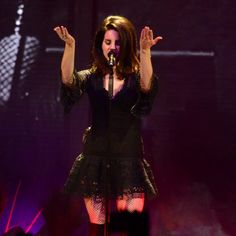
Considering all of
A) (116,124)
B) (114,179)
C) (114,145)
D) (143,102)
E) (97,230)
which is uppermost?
(143,102)

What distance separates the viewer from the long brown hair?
8.52 feet

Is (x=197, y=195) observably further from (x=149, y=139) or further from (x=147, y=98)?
(x=147, y=98)

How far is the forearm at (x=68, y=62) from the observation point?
2539 millimetres

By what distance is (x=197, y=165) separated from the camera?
3.72m

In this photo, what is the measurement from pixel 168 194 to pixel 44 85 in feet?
4.38

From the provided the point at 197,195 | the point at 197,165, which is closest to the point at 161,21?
the point at 197,165

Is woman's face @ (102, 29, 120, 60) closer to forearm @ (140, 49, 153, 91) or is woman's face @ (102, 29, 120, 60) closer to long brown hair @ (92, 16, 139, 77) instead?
long brown hair @ (92, 16, 139, 77)

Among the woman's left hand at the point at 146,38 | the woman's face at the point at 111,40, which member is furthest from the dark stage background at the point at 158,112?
the woman's left hand at the point at 146,38

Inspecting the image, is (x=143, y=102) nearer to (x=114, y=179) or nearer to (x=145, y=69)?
(x=145, y=69)

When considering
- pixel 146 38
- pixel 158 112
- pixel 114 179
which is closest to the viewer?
pixel 146 38

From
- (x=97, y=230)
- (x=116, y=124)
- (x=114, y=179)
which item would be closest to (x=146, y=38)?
(x=116, y=124)

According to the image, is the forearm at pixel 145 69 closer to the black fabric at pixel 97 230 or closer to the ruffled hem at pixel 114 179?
the ruffled hem at pixel 114 179

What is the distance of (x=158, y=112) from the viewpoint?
379 cm

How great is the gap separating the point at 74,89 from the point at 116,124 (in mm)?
305
